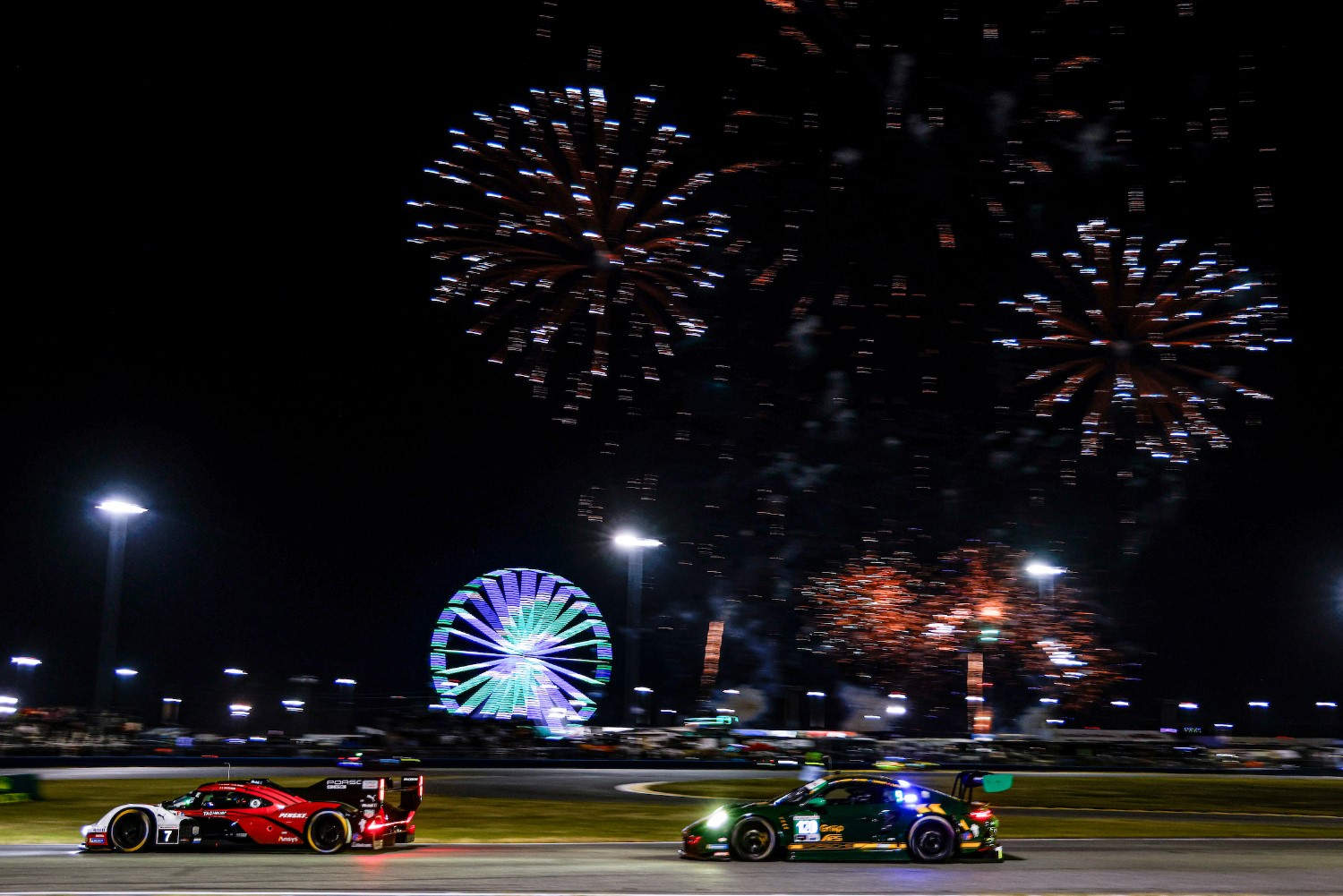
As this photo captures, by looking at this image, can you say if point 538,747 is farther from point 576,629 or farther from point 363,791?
point 363,791

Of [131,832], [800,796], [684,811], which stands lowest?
[684,811]

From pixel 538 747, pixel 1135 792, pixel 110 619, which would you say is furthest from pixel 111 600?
pixel 1135 792

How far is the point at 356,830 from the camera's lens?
16.2 metres

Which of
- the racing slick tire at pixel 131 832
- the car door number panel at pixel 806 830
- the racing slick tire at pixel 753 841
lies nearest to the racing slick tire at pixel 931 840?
the car door number panel at pixel 806 830

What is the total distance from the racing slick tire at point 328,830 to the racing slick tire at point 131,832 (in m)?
1.93

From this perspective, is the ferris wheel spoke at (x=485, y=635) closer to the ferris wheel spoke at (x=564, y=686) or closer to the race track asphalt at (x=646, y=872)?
A: the ferris wheel spoke at (x=564, y=686)

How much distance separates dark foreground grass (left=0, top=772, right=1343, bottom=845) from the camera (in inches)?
793

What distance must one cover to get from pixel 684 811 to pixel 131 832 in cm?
1132

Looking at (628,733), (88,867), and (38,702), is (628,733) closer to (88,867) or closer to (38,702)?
(88,867)

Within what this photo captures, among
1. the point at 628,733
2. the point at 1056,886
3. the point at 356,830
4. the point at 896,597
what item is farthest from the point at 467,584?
the point at 1056,886

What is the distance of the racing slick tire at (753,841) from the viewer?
15391 millimetres

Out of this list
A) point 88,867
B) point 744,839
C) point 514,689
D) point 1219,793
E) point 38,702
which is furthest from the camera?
point 38,702

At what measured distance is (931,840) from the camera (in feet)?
50.8

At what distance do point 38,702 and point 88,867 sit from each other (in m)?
87.6
